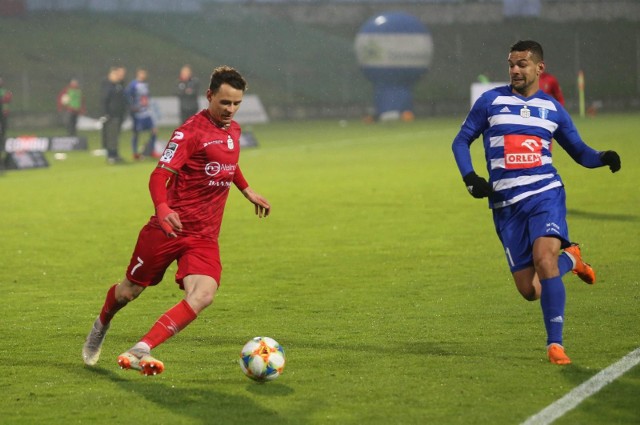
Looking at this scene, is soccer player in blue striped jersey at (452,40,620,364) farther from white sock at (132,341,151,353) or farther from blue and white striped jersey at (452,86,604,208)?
white sock at (132,341,151,353)

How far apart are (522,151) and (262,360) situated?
7.02ft

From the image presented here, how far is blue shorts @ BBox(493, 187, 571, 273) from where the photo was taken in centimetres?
755

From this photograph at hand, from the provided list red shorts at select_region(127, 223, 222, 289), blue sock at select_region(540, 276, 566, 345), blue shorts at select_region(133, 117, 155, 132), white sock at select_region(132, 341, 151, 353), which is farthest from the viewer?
blue shorts at select_region(133, 117, 155, 132)

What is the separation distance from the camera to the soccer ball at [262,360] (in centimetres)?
692

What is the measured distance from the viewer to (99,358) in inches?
311

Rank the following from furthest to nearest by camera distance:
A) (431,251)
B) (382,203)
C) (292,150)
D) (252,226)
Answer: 1. (292,150)
2. (382,203)
3. (252,226)
4. (431,251)

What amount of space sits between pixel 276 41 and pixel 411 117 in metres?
9.02

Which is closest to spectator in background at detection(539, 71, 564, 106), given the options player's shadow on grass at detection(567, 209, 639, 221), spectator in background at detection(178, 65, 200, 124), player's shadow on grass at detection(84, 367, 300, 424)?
player's shadow on grass at detection(567, 209, 639, 221)

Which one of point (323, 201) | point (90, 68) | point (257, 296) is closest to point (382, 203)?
point (323, 201)

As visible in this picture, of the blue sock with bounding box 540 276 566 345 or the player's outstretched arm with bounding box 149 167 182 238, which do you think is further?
the blue sock with bounding box 540 276 566 345

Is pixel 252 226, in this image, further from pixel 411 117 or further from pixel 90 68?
pixel 90 68

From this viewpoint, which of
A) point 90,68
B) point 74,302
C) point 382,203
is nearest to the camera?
point 74,302

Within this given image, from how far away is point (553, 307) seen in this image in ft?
24.2

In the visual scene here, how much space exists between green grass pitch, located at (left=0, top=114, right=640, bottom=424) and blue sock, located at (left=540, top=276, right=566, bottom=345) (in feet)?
0.74
